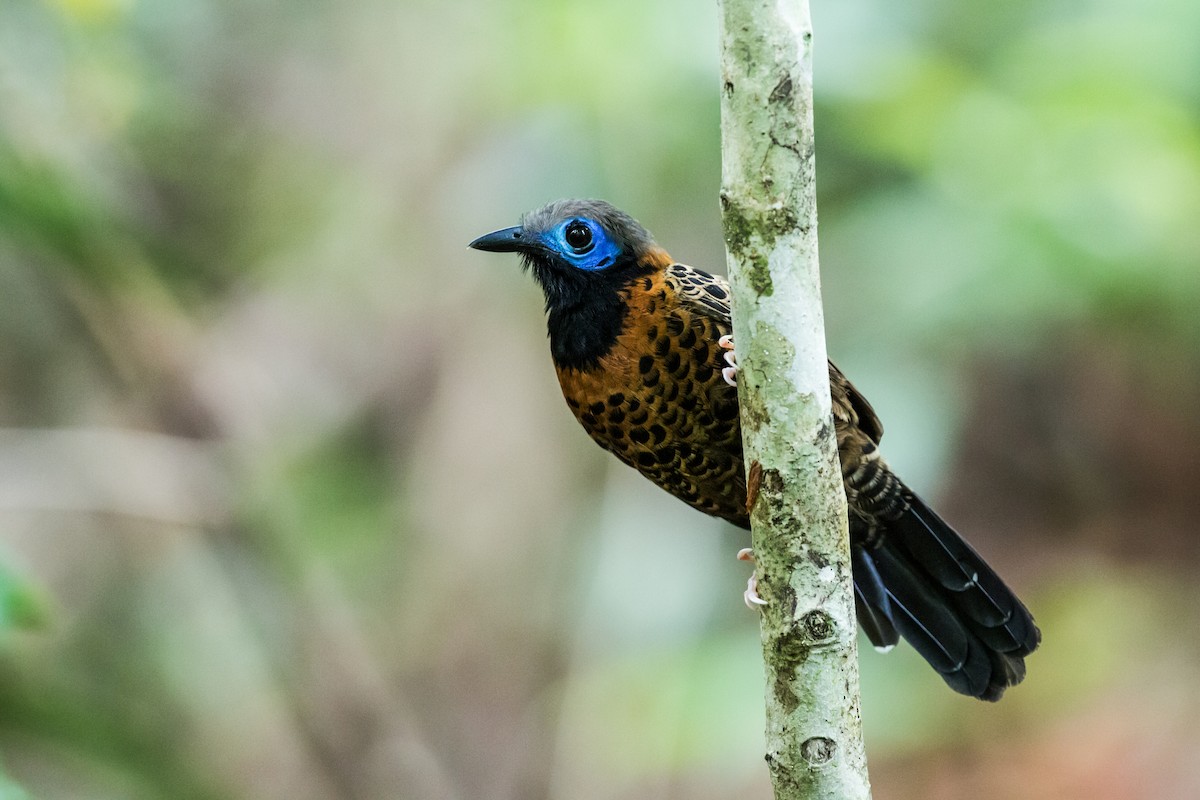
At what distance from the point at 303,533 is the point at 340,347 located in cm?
123

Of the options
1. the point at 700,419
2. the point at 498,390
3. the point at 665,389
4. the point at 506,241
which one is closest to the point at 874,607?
the point at 700,419

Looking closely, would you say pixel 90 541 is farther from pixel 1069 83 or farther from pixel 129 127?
pixel 1069 83

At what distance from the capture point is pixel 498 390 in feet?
19.4

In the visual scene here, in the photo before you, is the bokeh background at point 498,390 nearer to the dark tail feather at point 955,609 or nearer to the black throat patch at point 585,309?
the dark tail feather at point 955,609

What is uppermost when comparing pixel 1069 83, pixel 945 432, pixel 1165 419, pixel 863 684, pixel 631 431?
pixel 1165 419

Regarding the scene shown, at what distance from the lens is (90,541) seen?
225 inches

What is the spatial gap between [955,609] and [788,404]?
1.77 metres

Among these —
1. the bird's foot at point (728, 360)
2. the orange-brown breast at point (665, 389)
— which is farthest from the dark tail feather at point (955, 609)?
the bird's foot at point (728, 360)

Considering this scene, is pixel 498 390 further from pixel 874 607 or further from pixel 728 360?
pixel 728 360

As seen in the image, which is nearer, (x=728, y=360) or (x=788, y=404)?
(x=788, y=404)

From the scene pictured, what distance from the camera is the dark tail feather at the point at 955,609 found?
3645 mm

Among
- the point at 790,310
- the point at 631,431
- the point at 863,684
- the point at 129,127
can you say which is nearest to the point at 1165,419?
the point at 863,684

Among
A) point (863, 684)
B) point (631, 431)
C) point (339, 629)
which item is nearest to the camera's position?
point (631, 431)

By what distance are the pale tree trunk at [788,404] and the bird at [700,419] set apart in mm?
603
